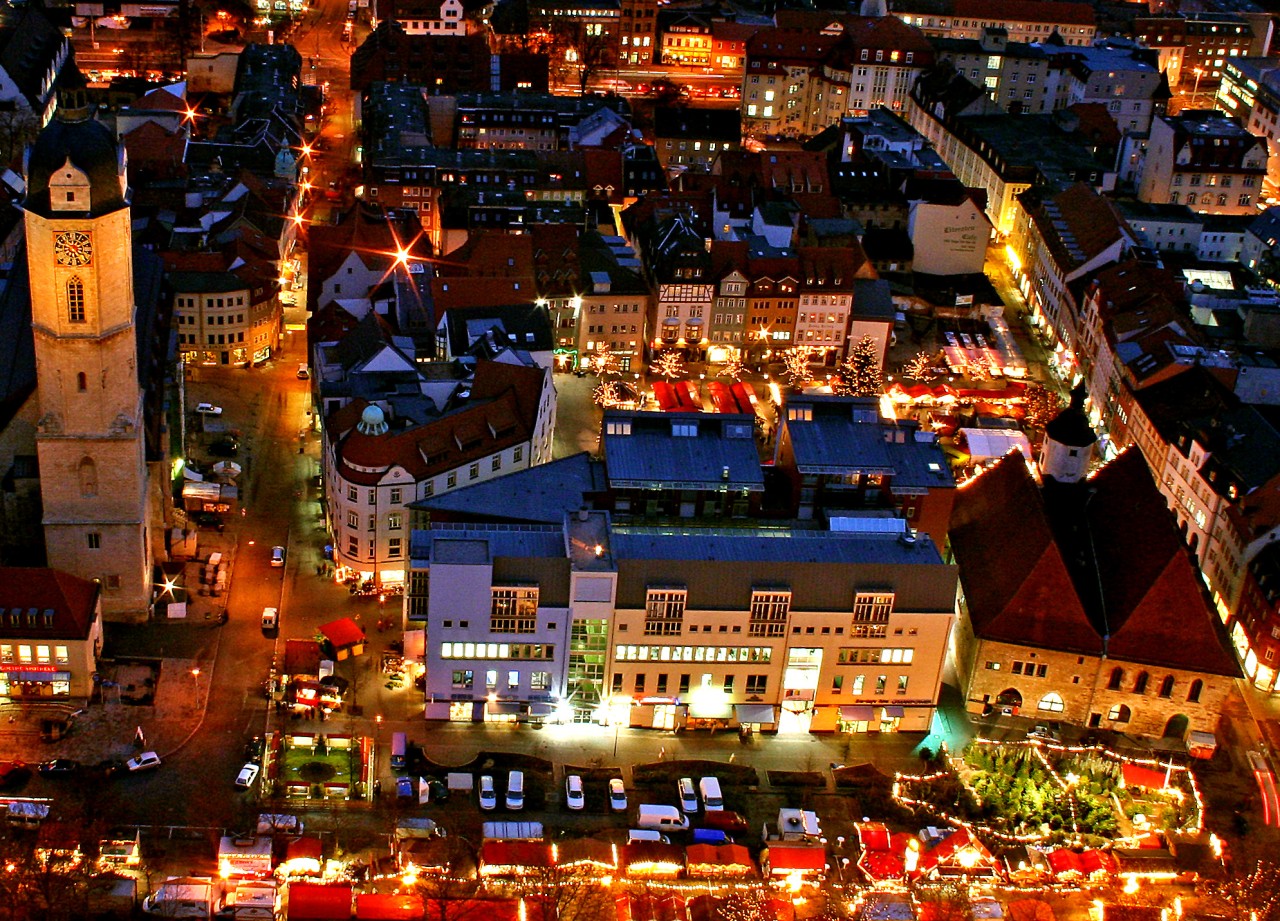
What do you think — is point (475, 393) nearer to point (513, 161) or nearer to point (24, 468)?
point (24, 468)

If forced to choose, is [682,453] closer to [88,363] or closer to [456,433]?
[456,433]

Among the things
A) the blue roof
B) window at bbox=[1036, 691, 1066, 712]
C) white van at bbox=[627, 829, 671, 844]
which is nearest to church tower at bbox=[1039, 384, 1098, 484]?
the blue roof

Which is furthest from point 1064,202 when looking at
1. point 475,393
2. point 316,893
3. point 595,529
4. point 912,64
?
point 316,893

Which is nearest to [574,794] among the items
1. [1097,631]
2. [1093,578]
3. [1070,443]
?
[1097,631]

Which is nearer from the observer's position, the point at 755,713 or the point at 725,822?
the point at 725,822

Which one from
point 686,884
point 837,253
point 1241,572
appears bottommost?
point 686,884

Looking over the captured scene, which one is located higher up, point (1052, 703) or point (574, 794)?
point (1052, 703)
